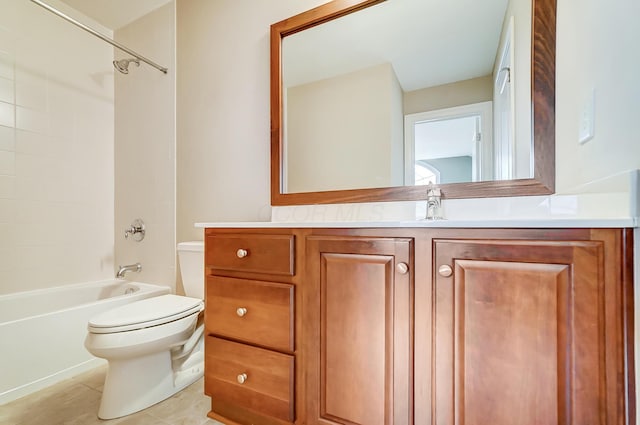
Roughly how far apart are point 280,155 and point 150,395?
1292mm

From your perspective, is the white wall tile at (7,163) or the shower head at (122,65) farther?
the shower head at (122,65)

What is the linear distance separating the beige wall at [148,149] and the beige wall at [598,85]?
205cm

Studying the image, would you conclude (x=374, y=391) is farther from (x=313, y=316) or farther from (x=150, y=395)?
(x=150, y=395)

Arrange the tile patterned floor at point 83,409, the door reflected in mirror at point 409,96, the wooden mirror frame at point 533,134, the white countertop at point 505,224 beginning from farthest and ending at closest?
the tile patterned floor at point 83,409 < the door reflected in mirror at point 409,96 < the wooden mirror frame at point 533,134 < the white countertop at point 505,224

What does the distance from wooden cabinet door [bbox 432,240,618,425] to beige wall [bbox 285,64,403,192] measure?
0.61 m

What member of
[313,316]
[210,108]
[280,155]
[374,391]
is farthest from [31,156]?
[374,391]

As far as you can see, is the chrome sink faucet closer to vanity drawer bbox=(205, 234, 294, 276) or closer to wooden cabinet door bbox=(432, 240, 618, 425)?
wooden cabinet door bbox=(432, 240, 618, 425)

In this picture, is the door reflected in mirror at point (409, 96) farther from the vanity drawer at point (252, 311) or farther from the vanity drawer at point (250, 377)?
the vanity drawer at point (250, 377)

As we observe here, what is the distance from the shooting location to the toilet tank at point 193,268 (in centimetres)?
166

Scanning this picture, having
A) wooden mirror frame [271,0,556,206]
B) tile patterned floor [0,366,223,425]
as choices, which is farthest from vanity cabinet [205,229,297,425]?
wooden mirror frame [271,0,556,206]

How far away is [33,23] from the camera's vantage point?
189 cm

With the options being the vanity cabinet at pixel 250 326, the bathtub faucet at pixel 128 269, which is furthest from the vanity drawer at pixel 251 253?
the bathtub faucet at pixel 128 269

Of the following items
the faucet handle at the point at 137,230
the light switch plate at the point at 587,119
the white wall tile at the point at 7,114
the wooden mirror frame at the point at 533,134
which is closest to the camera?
the light switch plate at the point at 587,119

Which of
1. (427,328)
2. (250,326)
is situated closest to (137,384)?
(250,326)
